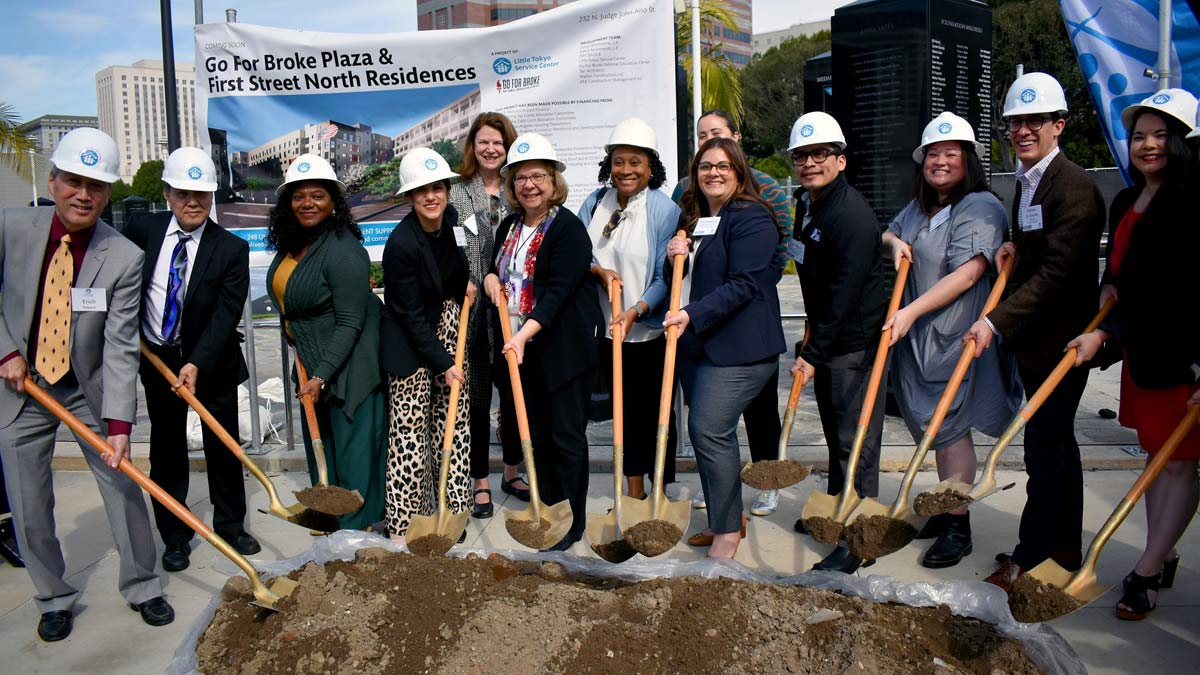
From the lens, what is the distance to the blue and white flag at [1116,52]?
4.79 meters

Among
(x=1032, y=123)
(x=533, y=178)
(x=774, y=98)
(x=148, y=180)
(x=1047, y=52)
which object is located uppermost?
(x=774, y=98)

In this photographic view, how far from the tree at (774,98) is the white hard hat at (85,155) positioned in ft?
127

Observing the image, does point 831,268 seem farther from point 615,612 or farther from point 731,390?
point 615,612

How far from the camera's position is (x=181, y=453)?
4.29 metres

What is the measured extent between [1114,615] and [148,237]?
4247mm

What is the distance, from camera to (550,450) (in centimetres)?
413

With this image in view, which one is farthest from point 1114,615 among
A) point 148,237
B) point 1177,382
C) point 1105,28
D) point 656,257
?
point 148,237

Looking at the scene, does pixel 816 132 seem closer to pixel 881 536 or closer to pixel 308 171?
pixel 881 536

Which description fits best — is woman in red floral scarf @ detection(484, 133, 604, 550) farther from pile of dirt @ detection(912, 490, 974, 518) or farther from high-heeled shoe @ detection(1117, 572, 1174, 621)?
high-heeled shoe @ detection(1117, 572, 1174, 621)

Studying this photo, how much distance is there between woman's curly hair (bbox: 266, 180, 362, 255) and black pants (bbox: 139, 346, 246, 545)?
708 millimetres

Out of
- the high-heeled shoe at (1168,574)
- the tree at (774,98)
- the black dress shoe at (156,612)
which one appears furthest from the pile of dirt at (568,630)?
the tree at (774,98)

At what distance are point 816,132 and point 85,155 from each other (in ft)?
9.22

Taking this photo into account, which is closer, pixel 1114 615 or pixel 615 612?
pixel 615 612

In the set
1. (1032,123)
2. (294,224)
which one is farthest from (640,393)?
(1032,123)
